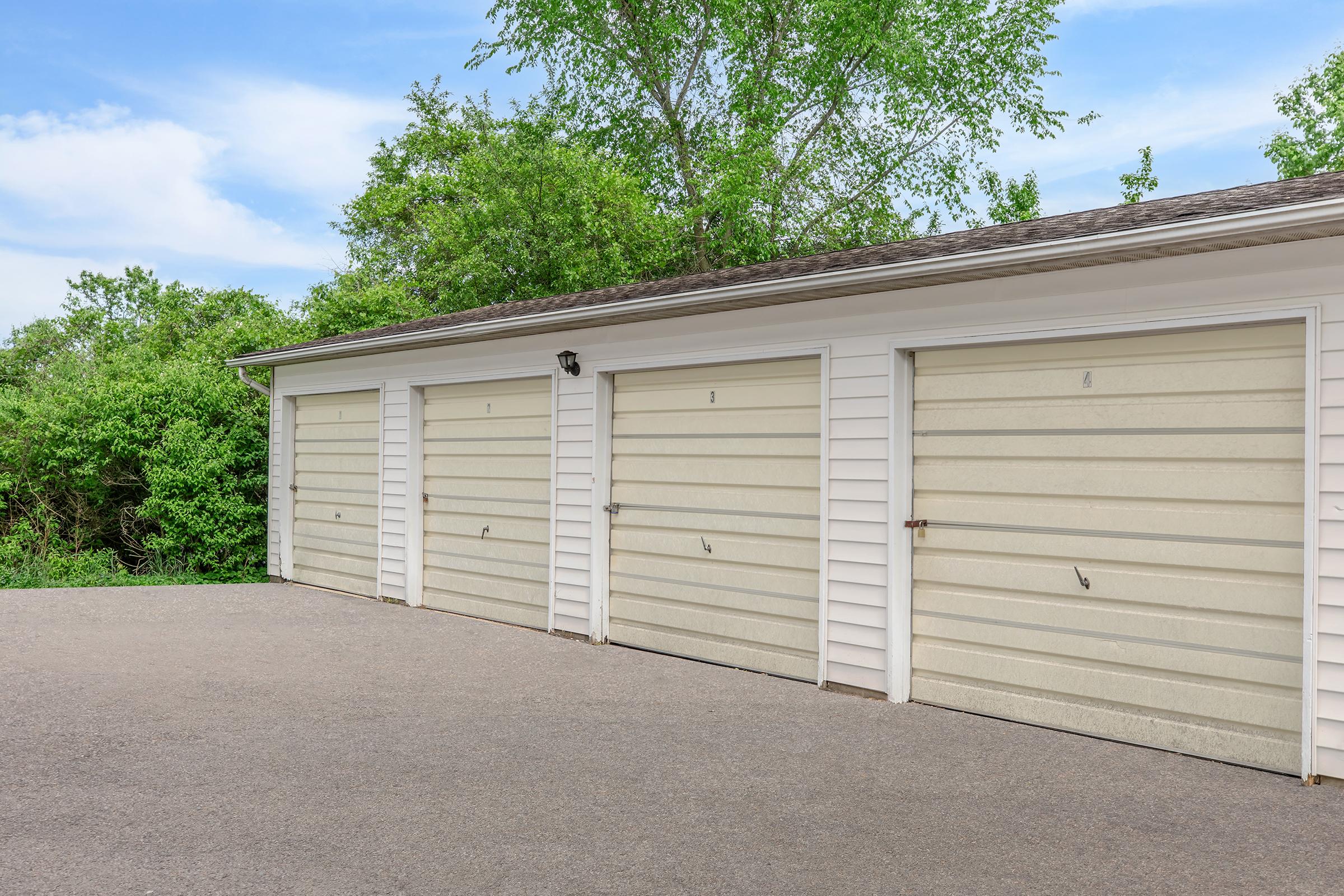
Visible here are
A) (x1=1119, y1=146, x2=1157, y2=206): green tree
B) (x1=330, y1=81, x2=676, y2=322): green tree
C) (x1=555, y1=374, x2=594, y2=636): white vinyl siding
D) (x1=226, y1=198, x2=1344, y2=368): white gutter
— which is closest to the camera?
(x1=226, y1=198, x2=1344, y2=368): white gutter

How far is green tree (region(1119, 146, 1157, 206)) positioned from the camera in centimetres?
1836

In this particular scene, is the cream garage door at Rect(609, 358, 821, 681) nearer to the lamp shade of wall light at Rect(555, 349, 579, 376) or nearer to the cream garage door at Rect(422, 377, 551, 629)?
the lamp shade of wall light at Rect(555, 349, 579, 376)

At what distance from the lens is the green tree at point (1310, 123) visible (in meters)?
19.9

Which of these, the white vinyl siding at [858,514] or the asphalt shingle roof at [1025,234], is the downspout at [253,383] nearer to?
the asphalt shingle roof at [1025,234]

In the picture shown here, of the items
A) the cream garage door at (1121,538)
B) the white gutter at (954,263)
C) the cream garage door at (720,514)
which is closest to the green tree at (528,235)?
the white gutter at (954,263)

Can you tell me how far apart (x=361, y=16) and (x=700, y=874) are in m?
24.1

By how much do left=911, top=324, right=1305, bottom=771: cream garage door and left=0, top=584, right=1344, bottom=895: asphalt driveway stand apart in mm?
266

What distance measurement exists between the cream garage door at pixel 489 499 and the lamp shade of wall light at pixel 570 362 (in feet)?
1.51

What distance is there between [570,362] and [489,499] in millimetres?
1728

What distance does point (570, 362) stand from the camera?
766 centimetres

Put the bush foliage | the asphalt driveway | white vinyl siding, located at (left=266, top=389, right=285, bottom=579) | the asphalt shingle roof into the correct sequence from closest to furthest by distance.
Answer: the asphalt driveway, the asphalt shingle roof, white vinyl siding, located at (left=266, top=389, right=285, bottom=579), the bush foliage

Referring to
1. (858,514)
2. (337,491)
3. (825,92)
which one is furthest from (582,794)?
(825,92)

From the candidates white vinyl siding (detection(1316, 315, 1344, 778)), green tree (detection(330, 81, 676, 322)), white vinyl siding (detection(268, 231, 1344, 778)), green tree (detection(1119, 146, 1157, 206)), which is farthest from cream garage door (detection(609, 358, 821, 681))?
green tree (detection(1119, 146, 1157, 206))

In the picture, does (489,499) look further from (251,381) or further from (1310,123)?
(1310,123)
